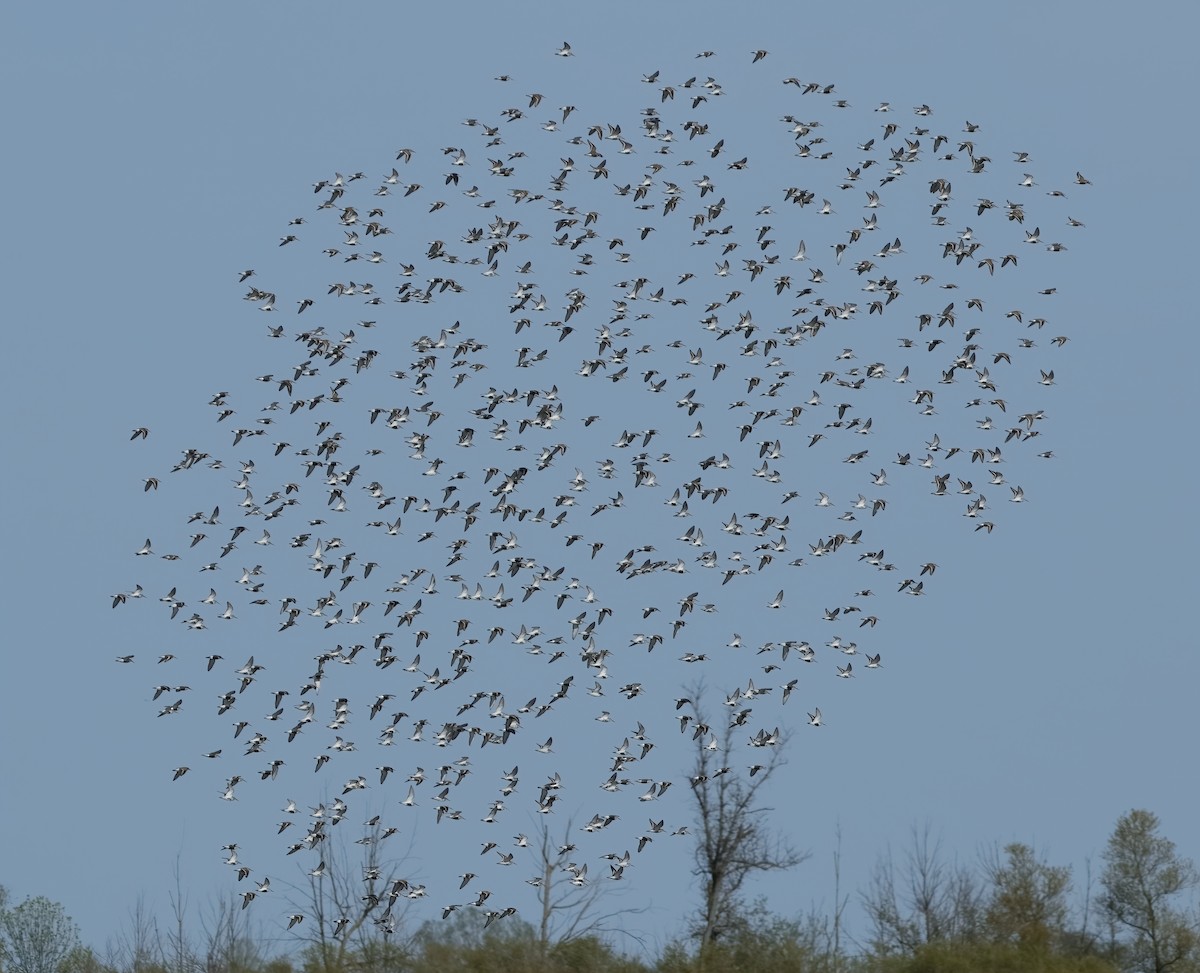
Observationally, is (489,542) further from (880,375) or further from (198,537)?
(880,375)

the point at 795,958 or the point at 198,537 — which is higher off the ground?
the point at 198,537

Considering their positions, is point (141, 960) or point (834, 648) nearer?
point (141, 960)

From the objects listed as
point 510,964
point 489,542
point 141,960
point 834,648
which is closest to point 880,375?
point 834,648

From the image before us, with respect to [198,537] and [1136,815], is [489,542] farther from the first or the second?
[1136,815]

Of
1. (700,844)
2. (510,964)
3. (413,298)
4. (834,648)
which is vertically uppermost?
(413,298)

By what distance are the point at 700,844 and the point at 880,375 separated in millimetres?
15335

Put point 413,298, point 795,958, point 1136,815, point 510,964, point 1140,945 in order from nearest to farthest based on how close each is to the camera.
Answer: point 510,964 → point 795,958 → point 413,298 → point 1140,945 → point 1136,815

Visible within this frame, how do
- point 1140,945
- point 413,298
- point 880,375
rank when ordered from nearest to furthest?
point 413,298 → point 880,375 → point 1140,945

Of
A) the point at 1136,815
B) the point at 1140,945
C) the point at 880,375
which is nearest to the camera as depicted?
the point at 880,375

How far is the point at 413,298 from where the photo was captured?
59844 mm

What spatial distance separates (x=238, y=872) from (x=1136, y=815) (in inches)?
1596

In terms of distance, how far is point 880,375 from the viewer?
211 feet

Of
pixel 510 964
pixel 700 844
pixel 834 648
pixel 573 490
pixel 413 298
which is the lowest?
pixel 510 964

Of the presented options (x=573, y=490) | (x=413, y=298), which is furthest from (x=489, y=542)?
(x=413, y=298)
